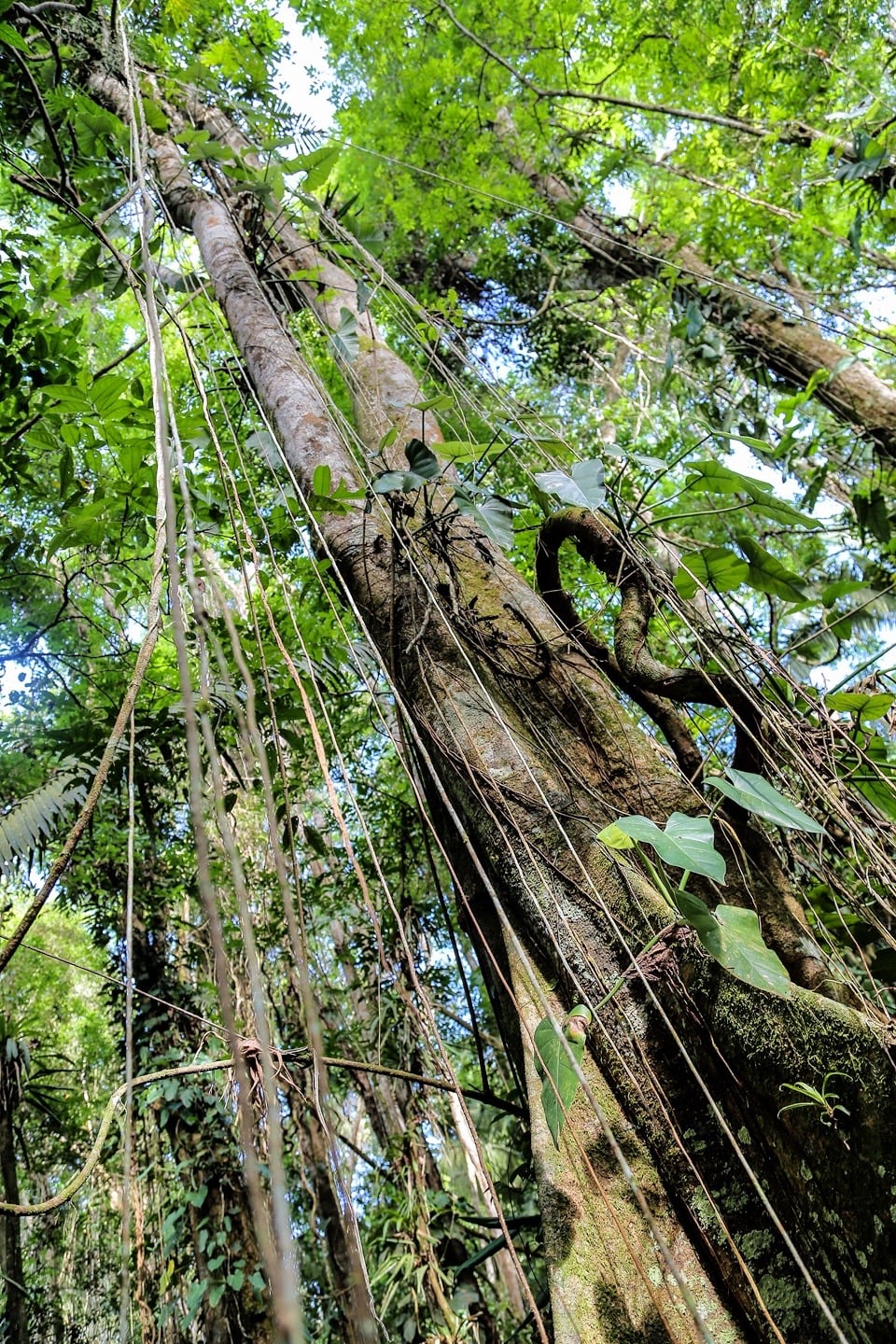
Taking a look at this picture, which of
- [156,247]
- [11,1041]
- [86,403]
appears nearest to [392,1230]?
[11,1041]

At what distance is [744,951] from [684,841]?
0.11 meters

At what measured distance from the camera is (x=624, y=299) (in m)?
5.24

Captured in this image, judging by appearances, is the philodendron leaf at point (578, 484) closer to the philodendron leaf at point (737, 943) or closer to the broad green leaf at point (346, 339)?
the philodendron leaf at point (737, 943)

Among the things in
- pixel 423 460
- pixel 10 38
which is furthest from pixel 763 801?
pixel 10 38

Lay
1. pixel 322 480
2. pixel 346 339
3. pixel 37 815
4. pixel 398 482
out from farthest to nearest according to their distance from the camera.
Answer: pixel 37 815
pixel 346 339
pixel 322 480
pixel 398 482

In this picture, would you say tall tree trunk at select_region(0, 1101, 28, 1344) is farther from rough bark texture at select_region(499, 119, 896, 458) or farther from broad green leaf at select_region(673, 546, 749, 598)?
rough bark texture at select_region(499, 119, 896, 458)

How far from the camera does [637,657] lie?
46.4 inches

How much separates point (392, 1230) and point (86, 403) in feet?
9.18

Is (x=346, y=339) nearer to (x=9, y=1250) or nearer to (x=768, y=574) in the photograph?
(x=768, y=574)

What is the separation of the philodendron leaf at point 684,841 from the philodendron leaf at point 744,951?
1.6 inches

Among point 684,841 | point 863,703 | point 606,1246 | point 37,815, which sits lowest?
point 606,1246

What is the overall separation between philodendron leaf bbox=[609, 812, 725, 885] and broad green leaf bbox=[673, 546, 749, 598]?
539 millimetres

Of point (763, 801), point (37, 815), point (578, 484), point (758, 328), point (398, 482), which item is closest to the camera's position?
point (763, 801)

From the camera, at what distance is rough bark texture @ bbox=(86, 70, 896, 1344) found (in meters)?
0.63
